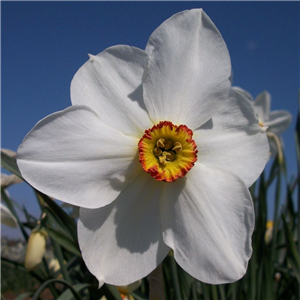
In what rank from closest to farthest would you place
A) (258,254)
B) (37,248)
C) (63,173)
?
(63,173)
(37,248)
(258,254)

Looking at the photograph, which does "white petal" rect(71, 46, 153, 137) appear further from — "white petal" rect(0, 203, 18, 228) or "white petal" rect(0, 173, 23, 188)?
"white petal" rect(0, 203, 18, 228)

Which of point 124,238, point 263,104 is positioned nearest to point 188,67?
point 124,238

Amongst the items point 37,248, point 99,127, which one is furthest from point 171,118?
point 37,248

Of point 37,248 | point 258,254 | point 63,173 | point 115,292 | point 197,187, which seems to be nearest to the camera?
point 63,173

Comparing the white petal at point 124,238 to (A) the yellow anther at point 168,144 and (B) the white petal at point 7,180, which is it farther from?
(B) the white petal at point 7,180

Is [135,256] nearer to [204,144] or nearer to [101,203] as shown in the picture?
Answer: [101,203]

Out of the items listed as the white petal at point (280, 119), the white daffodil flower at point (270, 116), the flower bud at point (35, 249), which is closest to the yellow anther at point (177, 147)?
the flower bud at point (35, 249)

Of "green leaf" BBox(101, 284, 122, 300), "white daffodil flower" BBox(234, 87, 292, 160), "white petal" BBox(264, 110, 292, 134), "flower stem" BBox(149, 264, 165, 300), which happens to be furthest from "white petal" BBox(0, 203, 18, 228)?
"white petal" BBox(264, 110, 292, 134)
